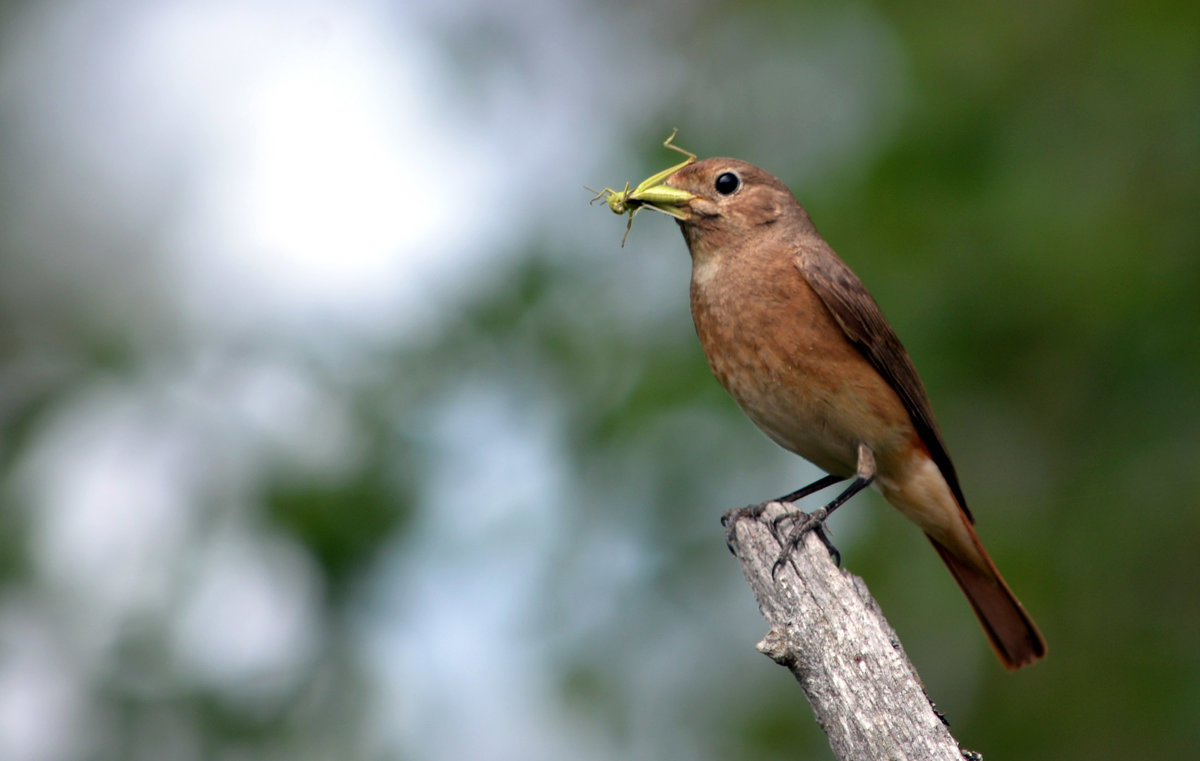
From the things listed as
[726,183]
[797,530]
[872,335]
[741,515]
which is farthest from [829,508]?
[726,183]

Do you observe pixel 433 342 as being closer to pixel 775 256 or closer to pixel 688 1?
pixel 775 256

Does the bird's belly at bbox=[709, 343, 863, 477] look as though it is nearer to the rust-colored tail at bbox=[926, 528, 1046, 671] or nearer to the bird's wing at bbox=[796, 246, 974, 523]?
the bird's wing at bbox=[796, 246, 974, 523]

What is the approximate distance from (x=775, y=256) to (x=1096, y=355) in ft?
5.35

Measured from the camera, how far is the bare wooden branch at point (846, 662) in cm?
296

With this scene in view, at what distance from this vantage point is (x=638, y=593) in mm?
5777

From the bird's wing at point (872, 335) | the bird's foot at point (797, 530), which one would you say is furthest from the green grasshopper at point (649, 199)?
the bird's foot at point (797, 530)

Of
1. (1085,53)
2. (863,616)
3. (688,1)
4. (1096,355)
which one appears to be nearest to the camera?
(863,616)

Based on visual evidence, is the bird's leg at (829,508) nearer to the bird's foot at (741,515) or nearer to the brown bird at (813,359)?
the brown bird at (813,359)

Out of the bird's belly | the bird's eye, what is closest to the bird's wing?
the bird's belly

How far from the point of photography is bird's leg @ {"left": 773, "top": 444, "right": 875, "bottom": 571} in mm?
3628

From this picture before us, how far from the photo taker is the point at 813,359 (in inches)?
190

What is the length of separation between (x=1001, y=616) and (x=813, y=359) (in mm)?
1318

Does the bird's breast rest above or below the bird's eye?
below

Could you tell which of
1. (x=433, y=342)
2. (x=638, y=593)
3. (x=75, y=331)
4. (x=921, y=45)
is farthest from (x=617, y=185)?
(x=75, y=331)
